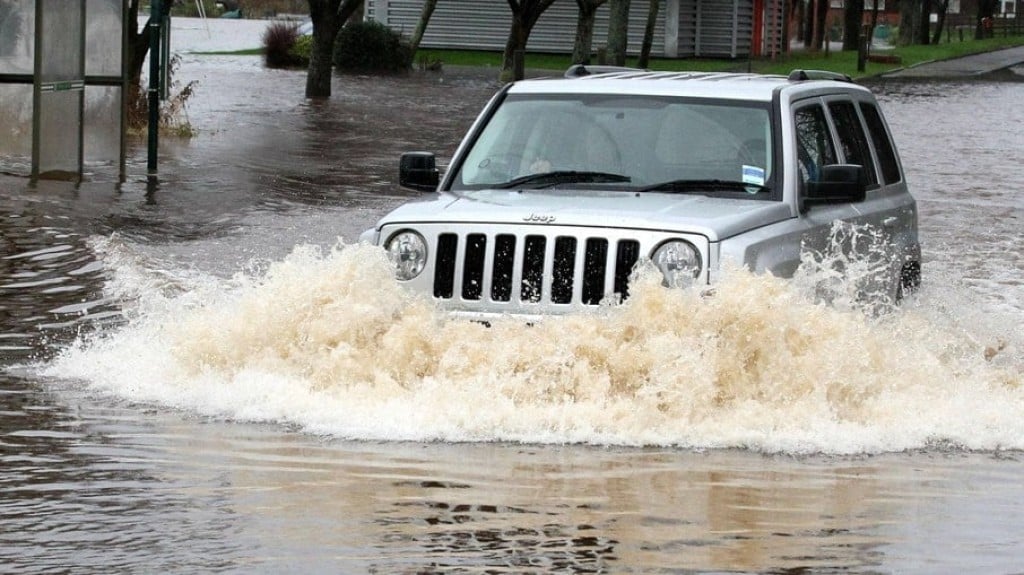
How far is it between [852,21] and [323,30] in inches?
1466

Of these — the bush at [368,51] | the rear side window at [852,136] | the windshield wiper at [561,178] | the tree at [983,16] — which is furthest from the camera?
the tree at [983,16]

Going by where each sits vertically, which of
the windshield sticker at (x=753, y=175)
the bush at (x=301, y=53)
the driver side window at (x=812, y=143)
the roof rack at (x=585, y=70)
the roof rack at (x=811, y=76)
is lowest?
the bush at (x=301, y=53)

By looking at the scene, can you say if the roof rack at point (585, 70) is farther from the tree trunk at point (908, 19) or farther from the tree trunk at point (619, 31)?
the tree trunk at point (908, 19)

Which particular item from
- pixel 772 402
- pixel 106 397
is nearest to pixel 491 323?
pixel 772 402

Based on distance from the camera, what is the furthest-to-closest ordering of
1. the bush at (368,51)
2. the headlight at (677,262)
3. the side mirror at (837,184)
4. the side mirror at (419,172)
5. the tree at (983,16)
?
the tree at (983,16), the bush at (368,51), the side mirror at (419,172), the side mirror at (837,184), the headlight at (677,262)

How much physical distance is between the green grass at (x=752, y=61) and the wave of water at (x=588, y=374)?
1588 inches

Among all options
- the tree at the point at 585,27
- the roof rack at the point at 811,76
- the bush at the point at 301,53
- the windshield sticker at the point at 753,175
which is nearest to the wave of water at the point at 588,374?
the windshield sticker at the point at 753,175

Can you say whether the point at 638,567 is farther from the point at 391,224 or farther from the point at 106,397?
the point at 106,397

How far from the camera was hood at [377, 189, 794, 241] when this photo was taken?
8156mm

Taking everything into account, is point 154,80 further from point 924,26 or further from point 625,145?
point 924,26

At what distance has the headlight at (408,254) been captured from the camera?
28.0ft

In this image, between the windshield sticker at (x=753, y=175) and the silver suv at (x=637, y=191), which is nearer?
the silver suv at (x=637, y=191)

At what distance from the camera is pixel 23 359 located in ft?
32.4

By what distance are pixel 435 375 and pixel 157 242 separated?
289 inches
